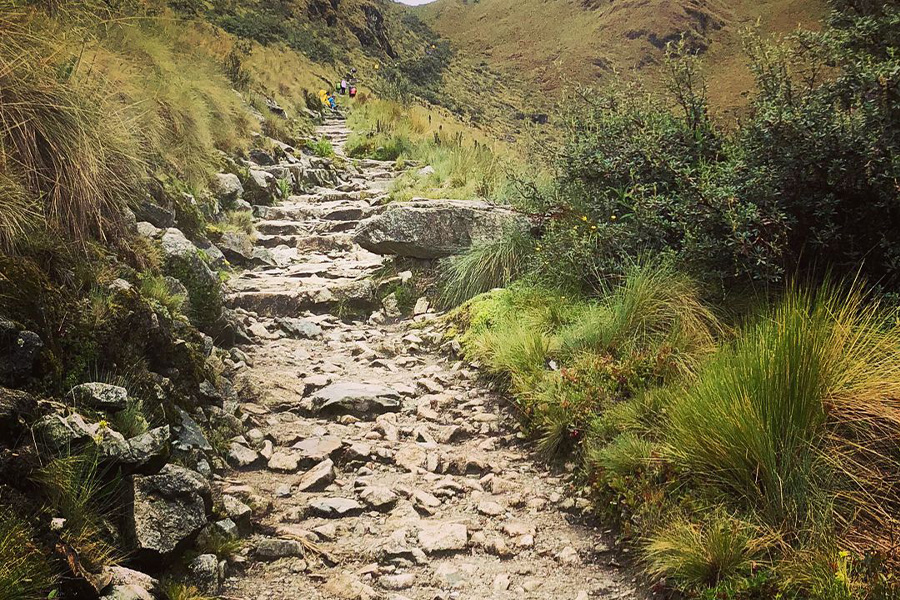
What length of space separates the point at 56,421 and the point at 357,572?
1.60 m

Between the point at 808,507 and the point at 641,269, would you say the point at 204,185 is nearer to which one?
the point at 641,269

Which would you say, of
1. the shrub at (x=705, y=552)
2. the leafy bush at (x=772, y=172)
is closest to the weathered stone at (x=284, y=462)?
the shrub at (x=705, y=552)

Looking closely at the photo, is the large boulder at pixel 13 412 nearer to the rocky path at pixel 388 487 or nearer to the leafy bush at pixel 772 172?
the rocky path at pixel 388 487

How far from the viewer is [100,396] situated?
263 centimetres

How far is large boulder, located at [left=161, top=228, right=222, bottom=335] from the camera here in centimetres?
488

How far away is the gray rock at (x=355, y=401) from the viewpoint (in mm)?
4719

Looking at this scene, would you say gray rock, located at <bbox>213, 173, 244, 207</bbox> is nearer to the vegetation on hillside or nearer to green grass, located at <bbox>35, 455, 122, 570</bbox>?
the vegetation on hillside

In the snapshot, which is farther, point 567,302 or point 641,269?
point 567,302

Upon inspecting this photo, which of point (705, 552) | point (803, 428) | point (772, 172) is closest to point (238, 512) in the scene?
point (705, 552)

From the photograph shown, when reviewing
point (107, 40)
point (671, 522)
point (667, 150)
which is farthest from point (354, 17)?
point (671, 522)

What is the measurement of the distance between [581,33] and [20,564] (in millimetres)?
75159

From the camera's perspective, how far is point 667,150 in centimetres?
511

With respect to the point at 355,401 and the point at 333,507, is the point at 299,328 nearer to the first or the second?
the point at 355,401

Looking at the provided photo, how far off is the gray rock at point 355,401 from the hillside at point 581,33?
4556 cm
